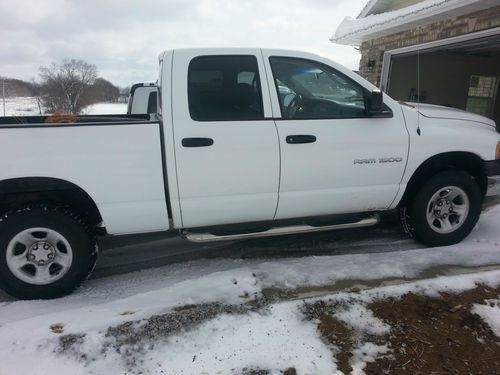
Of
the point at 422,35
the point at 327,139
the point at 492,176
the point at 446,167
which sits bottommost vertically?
the point at 492,176

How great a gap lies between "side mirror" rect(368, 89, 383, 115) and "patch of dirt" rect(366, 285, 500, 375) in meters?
1.64

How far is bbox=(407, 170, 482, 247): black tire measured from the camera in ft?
12.8

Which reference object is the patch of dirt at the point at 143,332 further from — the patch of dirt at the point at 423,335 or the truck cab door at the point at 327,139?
the truck cab door at the point at 327,139

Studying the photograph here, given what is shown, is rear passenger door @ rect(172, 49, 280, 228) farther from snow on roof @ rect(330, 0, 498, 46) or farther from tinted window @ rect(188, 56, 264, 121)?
snow on roof @ rect(330, 0, 498, 46)

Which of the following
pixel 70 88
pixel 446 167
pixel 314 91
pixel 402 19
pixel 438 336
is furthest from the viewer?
pixel 70 88

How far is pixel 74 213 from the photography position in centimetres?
314

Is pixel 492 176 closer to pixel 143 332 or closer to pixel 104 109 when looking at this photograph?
pixel 143 332

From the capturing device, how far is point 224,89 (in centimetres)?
331

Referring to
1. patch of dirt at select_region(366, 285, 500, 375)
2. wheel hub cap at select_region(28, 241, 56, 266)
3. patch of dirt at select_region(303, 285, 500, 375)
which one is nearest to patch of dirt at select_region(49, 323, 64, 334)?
wheel hub cap at select_region(28, 241, 56, 266)

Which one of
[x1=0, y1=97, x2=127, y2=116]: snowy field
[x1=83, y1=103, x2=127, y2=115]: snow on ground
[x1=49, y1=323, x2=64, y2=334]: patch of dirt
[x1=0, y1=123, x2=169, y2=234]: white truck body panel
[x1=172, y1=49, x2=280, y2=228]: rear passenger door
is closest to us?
[x1=49, y1=323, x2=64, y2=334]: patch of dirt

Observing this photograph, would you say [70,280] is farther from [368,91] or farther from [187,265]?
[368,91]

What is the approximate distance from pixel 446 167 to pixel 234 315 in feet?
8.79

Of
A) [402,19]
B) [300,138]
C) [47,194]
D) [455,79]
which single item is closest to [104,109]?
[402,19]

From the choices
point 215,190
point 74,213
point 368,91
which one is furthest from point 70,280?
point 368,91
